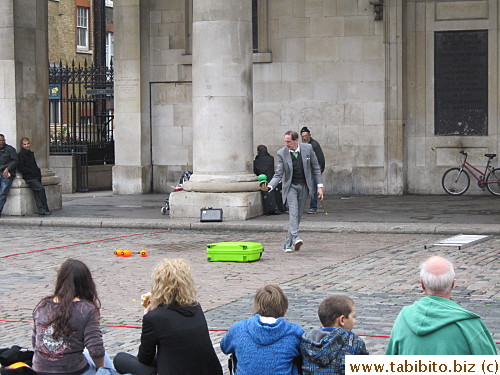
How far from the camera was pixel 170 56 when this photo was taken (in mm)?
27203

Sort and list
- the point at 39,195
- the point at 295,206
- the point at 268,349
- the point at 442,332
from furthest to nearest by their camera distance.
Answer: the point at 39,195 → the point at 295,206 → the point at 268,349 → the point at 442,332

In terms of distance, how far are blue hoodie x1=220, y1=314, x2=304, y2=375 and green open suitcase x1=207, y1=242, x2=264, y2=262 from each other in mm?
8064

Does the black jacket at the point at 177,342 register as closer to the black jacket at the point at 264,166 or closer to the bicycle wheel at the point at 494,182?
the black jacket at the point at 264,166

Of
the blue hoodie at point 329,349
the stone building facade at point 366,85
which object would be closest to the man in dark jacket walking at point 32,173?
the stone building facade at point 366,85

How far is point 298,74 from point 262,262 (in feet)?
39.6

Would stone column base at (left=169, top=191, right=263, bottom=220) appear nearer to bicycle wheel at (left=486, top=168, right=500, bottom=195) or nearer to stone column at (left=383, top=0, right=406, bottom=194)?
stone column at (left=383, top=0, right=406, bottom=194)

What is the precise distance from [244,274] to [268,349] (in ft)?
23.3

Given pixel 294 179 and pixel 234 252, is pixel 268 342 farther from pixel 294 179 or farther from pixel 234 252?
pixel 294 179

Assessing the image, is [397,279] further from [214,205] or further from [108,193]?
[108,193]

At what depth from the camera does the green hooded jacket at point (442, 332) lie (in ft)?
16.9

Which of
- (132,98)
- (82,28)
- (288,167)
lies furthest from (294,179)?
(82,28)

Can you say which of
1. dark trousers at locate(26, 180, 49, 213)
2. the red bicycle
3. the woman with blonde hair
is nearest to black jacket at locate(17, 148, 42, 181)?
dark trousers at locate(26, 180, 49, 213)

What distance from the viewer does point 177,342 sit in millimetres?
6574

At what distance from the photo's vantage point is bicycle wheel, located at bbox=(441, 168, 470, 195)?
2469 cm
